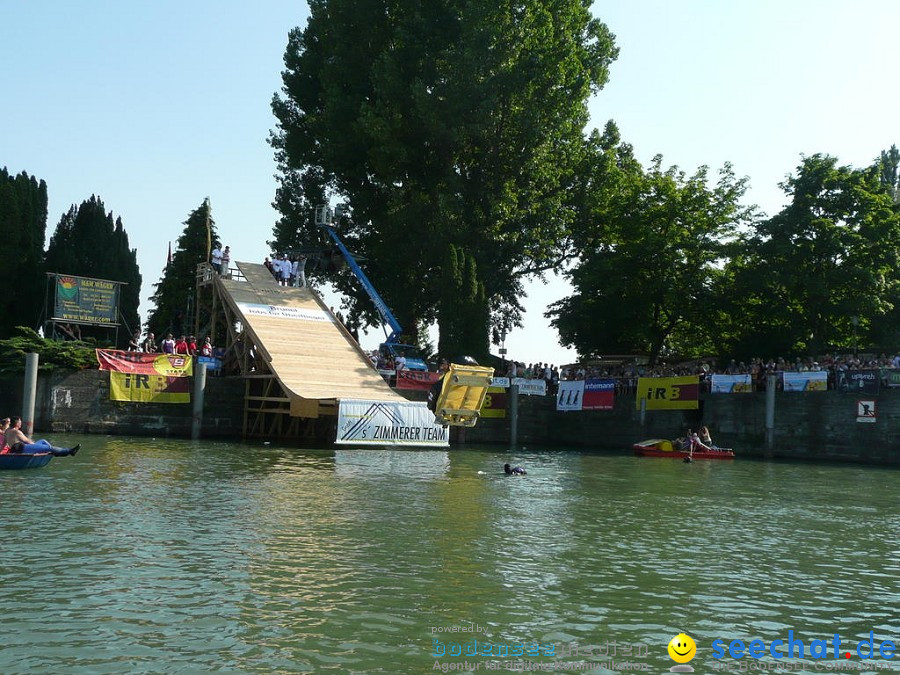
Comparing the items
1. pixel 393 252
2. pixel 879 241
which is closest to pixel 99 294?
pixel 393 252

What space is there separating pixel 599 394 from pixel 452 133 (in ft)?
54.0

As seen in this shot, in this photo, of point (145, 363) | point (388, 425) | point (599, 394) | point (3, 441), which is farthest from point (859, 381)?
point (3, 441)

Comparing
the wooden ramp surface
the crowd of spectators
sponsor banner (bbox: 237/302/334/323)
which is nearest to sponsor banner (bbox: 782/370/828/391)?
the crowd of spectators

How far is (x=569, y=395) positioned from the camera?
4653 centimetres

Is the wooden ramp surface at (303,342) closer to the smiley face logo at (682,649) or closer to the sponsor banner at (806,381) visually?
the sponsor banner at (806,381)

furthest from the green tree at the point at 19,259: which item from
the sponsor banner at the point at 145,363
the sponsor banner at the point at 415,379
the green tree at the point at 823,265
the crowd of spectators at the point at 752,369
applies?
the green tree at the point at 823,265

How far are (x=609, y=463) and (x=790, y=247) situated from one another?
17.6m

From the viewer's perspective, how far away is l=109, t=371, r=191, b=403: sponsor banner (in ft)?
125

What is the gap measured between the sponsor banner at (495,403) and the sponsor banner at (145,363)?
47.0ft

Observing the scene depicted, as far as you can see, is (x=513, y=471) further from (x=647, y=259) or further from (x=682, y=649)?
(x=647, y=259)

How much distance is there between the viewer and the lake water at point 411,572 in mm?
9617

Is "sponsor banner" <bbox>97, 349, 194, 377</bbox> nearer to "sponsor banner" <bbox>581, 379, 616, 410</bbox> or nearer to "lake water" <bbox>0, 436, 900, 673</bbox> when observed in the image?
"lake water" <bbox>0, 436, 900, 673</bbox>

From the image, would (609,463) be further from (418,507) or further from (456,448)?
(418,507)

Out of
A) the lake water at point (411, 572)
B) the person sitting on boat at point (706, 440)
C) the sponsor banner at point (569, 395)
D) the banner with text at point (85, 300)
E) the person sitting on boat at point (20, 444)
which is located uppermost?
the banner with text at point (85, 300)
